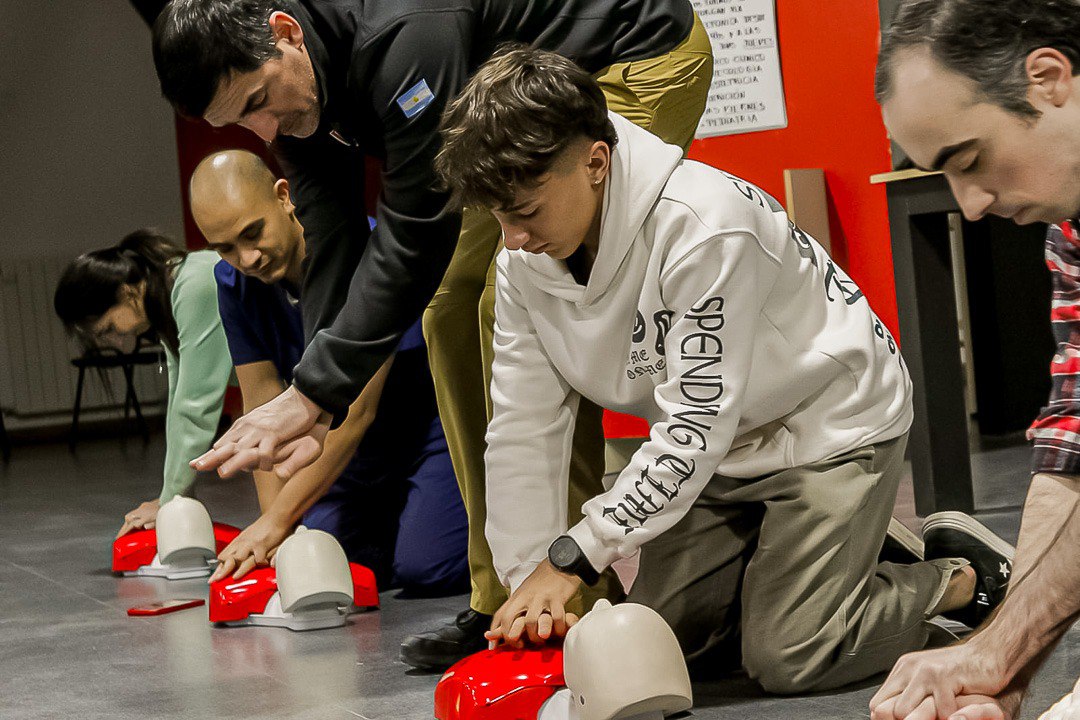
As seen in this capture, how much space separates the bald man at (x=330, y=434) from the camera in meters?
2.58

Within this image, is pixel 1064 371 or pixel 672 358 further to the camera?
pixel 672 358

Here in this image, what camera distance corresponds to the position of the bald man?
2.58 meters

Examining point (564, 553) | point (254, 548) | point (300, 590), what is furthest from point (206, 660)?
point (564, 553)

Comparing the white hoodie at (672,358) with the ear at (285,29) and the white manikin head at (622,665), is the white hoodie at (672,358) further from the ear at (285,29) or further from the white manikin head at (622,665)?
the ear at (285,29)

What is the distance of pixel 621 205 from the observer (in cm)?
165

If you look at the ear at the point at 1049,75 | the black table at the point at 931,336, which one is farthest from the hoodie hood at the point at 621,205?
the black table at the point at 931,336

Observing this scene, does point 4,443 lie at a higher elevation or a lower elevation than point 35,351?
lower

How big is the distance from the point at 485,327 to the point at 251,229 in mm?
806

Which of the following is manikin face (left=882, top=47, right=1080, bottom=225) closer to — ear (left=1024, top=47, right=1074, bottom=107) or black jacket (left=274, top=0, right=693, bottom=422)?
ear (left=1024, top=47, right=1074, bottom=107)

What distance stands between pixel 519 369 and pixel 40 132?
670 cm

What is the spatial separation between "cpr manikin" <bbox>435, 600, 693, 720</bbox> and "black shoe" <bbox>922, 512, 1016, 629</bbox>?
1.78 ft

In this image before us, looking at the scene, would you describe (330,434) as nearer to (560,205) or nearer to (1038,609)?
(560,205)

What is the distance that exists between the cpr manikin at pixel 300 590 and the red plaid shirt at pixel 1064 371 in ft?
4.37

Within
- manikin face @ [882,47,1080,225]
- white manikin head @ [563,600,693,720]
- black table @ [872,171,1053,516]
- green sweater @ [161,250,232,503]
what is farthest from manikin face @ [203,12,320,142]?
black table @ [872,171,1053,516]
